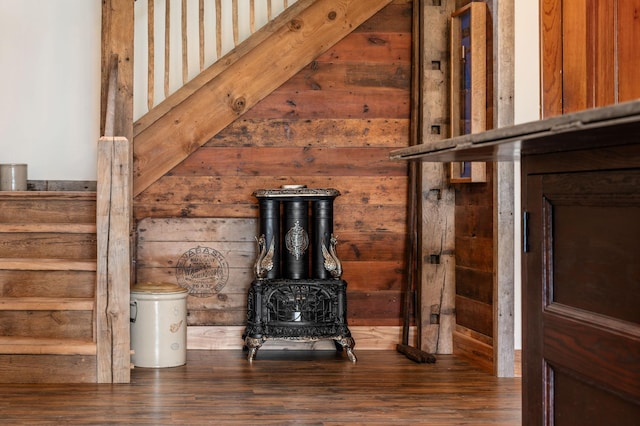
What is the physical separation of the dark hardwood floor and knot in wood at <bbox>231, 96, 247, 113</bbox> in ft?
5.21

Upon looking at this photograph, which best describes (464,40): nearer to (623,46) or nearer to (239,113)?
(239,113)

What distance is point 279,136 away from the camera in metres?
5.54

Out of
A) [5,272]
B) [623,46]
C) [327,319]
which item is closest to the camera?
[623,46]

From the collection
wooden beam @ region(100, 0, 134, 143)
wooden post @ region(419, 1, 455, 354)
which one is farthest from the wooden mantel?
wooden beam @ region(100, 0, 134, 143)

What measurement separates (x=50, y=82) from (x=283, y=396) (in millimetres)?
3189

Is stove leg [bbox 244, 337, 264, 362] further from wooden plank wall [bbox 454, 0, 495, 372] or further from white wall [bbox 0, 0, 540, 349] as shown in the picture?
white wall [bbox 0, 0, 540, 349]

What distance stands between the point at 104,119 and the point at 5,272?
3.76ft

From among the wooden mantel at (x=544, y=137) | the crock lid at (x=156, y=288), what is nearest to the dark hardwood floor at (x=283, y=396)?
the crock lid at (x=156, y=288)

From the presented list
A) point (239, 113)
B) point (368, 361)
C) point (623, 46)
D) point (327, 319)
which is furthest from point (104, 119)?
point (623, 46)

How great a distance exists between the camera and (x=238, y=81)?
17.8 ft

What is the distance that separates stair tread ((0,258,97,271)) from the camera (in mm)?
4543

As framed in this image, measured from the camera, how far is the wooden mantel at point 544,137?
1292mm

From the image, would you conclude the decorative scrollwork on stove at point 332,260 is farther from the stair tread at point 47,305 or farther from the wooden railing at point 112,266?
the stair tread at point 47,305

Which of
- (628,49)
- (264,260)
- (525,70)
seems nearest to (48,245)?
(264,260)
